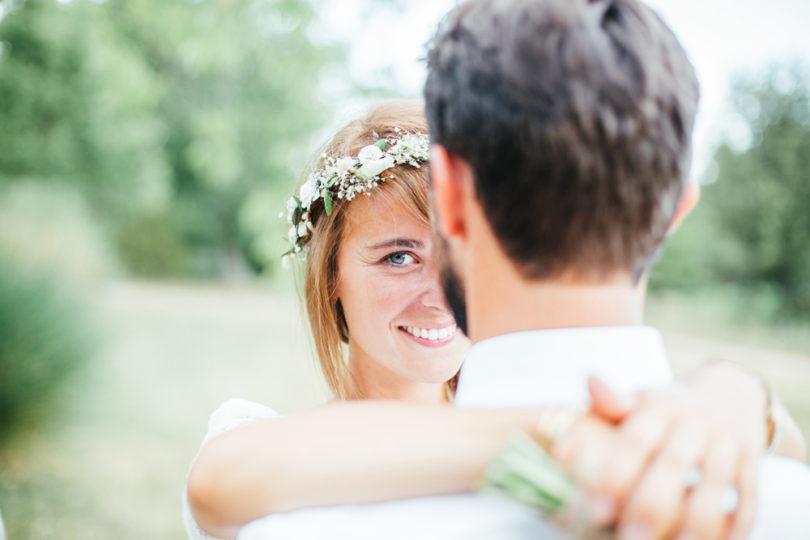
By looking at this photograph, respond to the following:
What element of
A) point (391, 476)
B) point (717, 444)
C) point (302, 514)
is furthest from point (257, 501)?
point (717, 444)

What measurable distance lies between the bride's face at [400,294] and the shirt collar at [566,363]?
3.33 feet

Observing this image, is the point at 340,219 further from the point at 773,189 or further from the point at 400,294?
the point at 773,189

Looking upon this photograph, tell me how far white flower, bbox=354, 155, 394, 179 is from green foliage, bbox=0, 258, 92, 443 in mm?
7303

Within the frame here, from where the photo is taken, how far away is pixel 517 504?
104 cm

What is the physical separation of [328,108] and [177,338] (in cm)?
758

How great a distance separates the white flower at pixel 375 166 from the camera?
2236 mm

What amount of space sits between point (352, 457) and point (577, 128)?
0.67 m

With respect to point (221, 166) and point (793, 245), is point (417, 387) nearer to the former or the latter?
point (221, 166)

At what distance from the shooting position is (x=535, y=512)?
103cm

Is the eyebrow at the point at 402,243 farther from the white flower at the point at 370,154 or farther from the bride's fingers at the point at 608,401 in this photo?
the bride's fingers at the point at 608,401

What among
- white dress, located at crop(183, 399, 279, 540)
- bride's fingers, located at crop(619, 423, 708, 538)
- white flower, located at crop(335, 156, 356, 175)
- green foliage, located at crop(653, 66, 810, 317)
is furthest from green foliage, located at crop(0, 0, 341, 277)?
green foliage, located at crop(653, 66, 810, 317)

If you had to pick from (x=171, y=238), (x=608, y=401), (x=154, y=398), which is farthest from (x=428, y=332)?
(x=171, y=238)

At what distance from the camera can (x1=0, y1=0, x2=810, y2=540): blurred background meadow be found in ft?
26.2

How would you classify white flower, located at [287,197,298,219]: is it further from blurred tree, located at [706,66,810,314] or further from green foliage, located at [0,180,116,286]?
blurred tree, located at [706,66,810,314]
